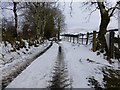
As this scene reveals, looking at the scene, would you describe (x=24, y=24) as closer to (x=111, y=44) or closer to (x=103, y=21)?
(x=103, y=21)

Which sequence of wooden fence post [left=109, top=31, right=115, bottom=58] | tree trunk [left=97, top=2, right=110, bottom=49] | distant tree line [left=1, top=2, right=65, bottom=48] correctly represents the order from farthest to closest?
distant tree line [left=1, top=2, right=65, bottom=48]
tree trunk [left=97, top=2, right=110, bottom=49]
wooden fence post [left=109, top=31, right=115, bottom=58]

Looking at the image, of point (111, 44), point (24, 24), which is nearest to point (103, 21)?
point (111, 44)

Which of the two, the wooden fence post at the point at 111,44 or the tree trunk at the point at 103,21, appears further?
the tree trunk at the point at 103,21

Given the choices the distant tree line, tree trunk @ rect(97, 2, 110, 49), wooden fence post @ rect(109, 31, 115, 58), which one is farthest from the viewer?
the distant tree line

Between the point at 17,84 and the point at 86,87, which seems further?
the point at 17,84

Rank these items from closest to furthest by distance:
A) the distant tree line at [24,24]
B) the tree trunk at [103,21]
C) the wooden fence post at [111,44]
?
the wooden fence post at [111,44] < the tree trunk at [103,21] < the distant tree line at [24,24]

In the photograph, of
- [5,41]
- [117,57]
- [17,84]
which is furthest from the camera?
[5,41]

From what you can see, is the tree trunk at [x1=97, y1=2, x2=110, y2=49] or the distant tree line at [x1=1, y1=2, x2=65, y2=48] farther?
the distant tree line at [x1=1, y1=2, x2=65, y2=48]

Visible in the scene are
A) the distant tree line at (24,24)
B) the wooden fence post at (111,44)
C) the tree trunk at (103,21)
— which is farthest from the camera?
the distant tree line at (24,24)

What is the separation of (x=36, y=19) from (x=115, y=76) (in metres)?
34.7

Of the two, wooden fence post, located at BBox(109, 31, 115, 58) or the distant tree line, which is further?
the distant tree line

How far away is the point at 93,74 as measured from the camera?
833cm

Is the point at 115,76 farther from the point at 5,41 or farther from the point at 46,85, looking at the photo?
the point at 5,41

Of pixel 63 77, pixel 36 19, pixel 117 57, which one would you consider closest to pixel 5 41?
pixel 117 57
